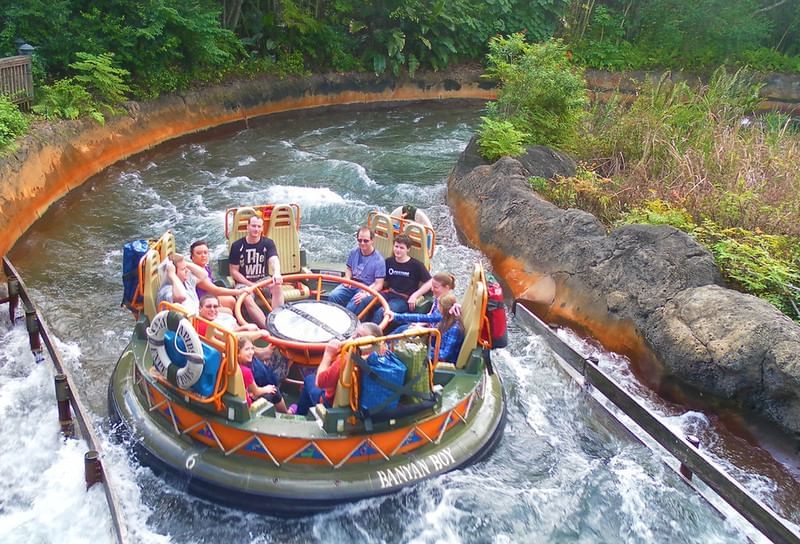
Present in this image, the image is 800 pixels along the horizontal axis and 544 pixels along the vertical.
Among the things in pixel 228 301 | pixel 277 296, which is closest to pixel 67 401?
pixel 228 301

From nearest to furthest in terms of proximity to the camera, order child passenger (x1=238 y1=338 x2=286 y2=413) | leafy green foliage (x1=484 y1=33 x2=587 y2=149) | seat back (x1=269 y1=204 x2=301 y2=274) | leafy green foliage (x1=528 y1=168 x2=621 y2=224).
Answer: child passenger (x1=238 y1=338 x2=286 y2=413) → seat back (x1=269 y1=204 x2=301 y2=274) → leafy green foliage (x1=528 y1=168 x2=621 y2=224) → leafy green foliage (x1=484 y1=33 x2=587 y2=149)

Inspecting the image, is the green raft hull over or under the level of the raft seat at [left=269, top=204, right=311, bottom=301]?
under

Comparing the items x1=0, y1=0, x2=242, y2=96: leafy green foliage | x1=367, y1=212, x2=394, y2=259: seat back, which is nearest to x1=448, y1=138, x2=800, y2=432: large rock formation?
x1=367, y1=212, x2=394, y2=259: seat back

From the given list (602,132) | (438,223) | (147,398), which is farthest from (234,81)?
(147,398)

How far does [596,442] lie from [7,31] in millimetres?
11779

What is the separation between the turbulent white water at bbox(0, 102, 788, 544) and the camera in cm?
525

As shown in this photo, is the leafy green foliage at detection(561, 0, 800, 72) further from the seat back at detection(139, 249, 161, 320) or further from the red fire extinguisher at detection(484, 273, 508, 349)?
the seat back at detection(139, 249, 161, 320)

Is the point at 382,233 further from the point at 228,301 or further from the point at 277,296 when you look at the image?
the point at 228,301

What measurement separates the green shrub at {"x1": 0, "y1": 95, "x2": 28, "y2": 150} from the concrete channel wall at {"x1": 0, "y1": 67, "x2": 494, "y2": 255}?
0.16 m

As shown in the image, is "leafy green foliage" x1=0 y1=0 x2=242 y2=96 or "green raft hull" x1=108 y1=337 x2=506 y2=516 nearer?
"green raft hull" x1=108 y1=337 x2=506 y2=516

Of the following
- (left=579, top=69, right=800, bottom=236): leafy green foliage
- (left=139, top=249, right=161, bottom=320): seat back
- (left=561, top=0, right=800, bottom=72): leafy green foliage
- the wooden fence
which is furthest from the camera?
(left=561, top=0, right=800, bottom=72): leafy green foliage

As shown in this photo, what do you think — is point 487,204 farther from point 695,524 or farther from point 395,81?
point 395,81

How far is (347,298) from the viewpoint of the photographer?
23.2 ft

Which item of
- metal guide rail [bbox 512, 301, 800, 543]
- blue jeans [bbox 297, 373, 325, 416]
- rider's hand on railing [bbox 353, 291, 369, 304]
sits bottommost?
metal guide rail [bbox 512, 301, 800, 543]
